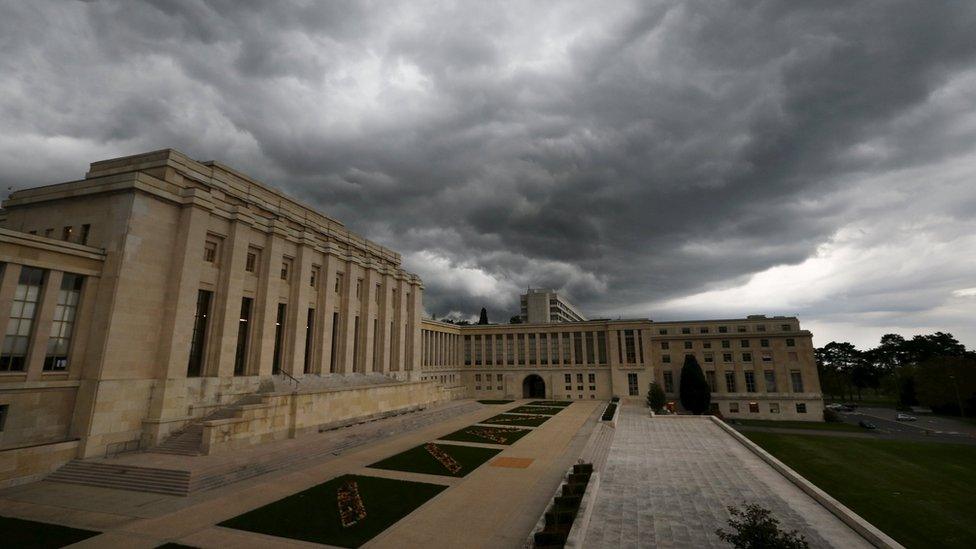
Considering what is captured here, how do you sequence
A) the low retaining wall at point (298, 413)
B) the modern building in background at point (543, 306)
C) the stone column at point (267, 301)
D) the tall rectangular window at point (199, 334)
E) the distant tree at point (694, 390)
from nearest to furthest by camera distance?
the low retaining wall at point (298, 413)
the tall rectangular window at point (199, 334)
the stone column at point (267, 301)
the distant tree at point (694, 390)
the modern building in background at point (543, 306)

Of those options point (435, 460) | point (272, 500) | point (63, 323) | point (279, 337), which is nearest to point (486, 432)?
point (435, 460)

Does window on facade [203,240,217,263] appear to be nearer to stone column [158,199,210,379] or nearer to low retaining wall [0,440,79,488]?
stone column [158,199,210,379]

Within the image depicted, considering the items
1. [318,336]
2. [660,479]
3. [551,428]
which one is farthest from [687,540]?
[318,336]

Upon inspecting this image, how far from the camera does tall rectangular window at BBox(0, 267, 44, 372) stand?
21719 mm

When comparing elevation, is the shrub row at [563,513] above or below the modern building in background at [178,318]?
below

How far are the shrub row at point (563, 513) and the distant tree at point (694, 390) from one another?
44.5m

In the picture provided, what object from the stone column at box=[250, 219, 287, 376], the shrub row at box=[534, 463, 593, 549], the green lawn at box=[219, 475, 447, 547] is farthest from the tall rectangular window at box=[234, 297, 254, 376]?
the shrub row at box=[534, 463, 593, 549]

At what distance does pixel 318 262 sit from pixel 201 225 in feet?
44.6

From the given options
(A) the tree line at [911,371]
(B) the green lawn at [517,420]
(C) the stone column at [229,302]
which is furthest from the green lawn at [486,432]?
(A) the tree line at [911,371]

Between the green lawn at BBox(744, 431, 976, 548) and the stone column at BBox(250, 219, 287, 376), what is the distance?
125ft

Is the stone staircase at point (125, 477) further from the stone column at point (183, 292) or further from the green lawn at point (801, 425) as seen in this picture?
the green lawn at point (801, 425)

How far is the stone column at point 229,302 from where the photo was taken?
101 feet

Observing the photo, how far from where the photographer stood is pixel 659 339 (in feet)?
233

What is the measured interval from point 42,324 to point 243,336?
40.6ft
